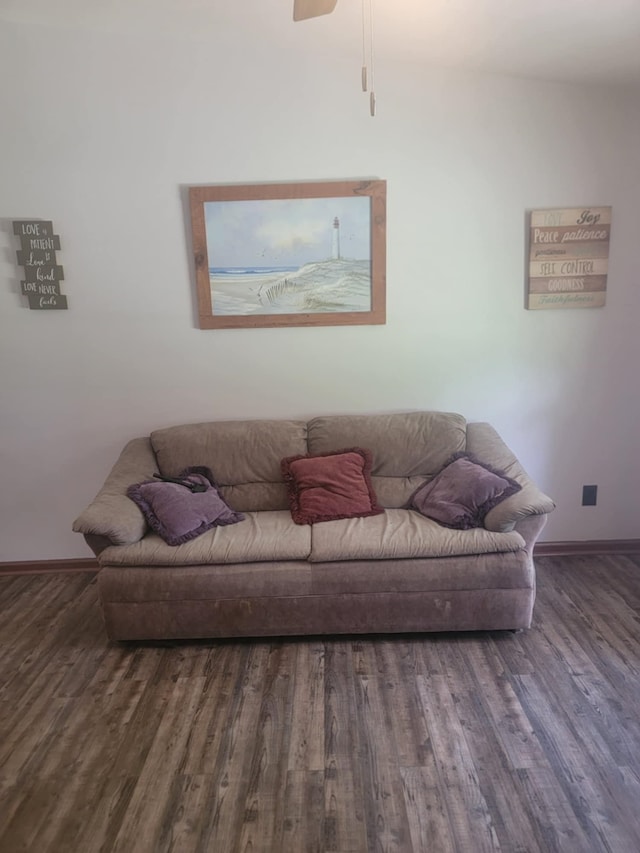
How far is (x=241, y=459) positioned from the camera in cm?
294

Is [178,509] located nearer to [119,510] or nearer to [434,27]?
[119,510]

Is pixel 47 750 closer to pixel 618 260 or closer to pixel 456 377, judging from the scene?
pixel 456 377

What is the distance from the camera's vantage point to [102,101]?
9.16ft

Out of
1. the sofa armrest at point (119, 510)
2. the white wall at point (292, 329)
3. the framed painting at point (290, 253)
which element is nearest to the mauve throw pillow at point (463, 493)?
the white wall at point (292, 329)

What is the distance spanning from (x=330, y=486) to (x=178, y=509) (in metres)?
0.74

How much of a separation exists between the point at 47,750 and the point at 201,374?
1.87 m

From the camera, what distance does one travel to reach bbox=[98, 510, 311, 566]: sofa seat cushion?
2434 mm

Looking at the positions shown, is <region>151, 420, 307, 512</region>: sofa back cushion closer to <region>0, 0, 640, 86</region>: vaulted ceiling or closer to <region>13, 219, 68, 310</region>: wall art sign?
<region>13, 219, 68, 310</region>: wall art sign

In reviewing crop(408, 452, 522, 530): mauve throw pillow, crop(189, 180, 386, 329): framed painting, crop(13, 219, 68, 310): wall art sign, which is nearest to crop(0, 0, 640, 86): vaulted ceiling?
crop(189, 180, 386, 329): framed painting

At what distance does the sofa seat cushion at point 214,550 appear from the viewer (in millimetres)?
2434

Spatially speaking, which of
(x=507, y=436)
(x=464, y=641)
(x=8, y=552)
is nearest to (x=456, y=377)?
(x=507, y=436)

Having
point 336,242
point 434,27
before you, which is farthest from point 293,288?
point 434,27

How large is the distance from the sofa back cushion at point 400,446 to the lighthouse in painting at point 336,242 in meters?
0.90

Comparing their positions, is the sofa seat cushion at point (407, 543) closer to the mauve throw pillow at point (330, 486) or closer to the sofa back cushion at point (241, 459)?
the mauve throw pillow at point (330, 486)
